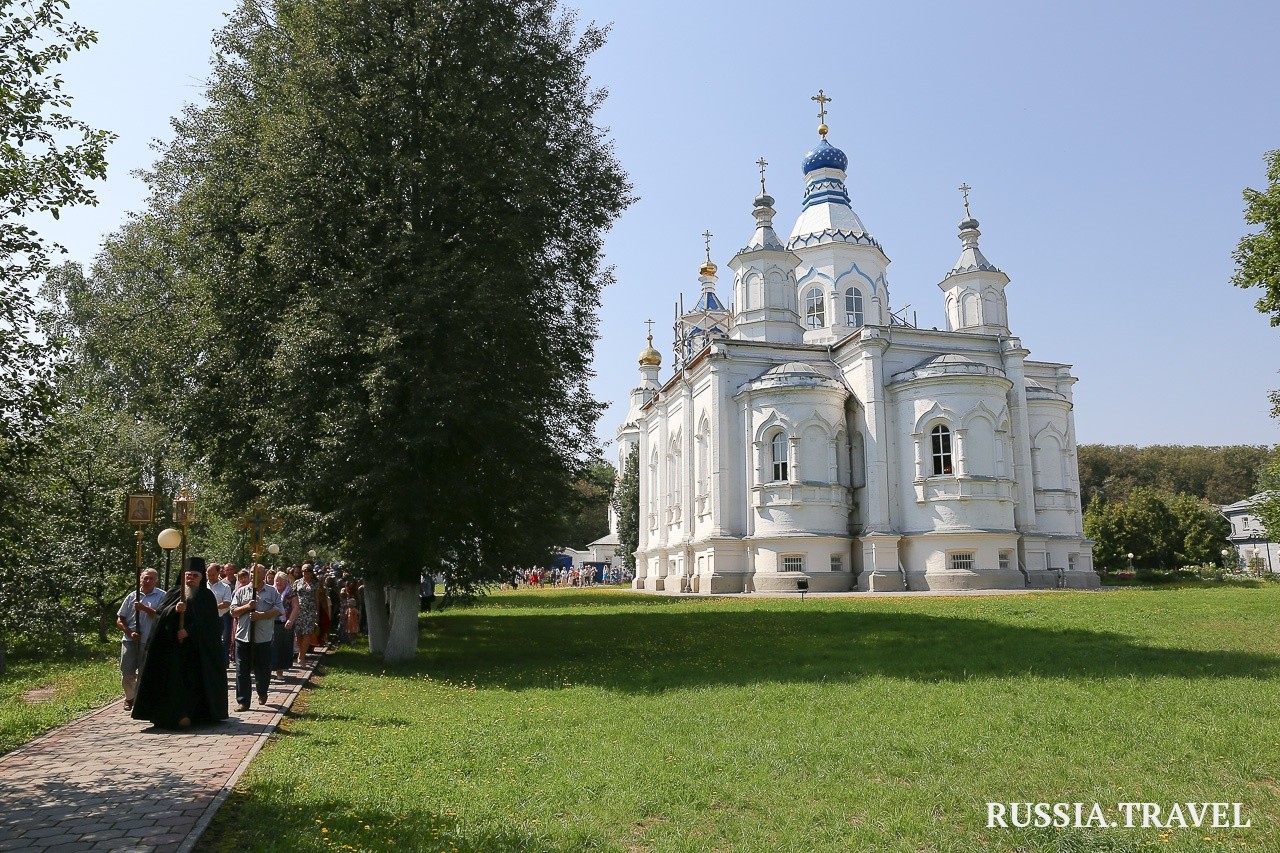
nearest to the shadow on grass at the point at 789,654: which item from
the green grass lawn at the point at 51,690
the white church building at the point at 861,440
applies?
the green grass lawn at the point at 51,690

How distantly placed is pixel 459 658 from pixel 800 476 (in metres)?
21.2

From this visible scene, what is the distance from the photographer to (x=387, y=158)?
16.1 metres

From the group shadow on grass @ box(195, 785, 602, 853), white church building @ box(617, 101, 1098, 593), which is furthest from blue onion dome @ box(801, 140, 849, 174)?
shadow on grass @ box(195, 785, 602, 853)

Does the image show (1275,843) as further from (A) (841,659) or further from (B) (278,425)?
(B) (278,425)

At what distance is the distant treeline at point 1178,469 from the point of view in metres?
79.4

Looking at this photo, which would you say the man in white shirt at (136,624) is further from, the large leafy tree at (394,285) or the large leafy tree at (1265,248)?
the large leafy tree at (1265,248)

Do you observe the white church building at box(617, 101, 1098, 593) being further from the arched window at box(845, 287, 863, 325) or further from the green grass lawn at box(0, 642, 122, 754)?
the green grass lawn at box(0, 642, 122, 754)

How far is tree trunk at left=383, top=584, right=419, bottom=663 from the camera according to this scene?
16.5m

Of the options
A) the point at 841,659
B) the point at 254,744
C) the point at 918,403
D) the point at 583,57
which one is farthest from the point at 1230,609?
the point at 254,744

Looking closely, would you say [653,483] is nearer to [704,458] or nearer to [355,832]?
[704,458]

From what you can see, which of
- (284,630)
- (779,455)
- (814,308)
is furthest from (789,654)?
(814,308)

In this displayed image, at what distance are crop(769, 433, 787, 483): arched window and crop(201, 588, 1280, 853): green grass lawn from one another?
19.9 m

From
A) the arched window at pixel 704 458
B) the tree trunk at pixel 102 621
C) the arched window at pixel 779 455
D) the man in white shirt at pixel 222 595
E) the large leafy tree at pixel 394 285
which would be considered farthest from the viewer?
the arched window at pixel 704 458

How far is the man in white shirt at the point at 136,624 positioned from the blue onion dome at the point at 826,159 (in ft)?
136
